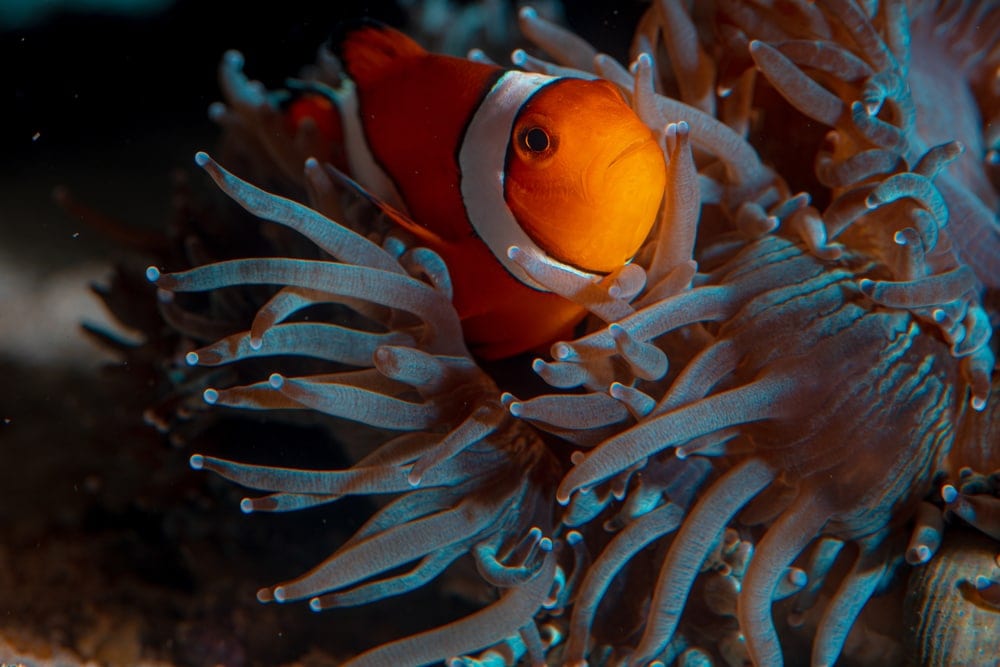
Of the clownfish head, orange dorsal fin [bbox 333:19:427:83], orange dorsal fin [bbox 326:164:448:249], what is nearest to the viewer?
the clownfish head

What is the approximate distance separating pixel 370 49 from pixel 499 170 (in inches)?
16.1

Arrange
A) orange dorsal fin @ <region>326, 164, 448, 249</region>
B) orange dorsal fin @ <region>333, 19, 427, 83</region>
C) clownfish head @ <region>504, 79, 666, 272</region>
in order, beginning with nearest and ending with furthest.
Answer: clownfish head @ <region>504, 79, 666, 272</region>, orange dorsal fin @ <region>326, 164, 448, 249</region>, orange dorsal fin @ <region>333, 19, 427, 83</region>

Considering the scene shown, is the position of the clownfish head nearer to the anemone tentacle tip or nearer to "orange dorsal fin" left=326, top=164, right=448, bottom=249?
"orange dorsal fin" left=326, top=164, right=448, bottom=249

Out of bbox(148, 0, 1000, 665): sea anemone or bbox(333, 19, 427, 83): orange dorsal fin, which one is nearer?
bbox(148, 0, 1000, 665): sea anemone

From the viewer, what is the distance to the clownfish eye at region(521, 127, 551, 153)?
2.94ft

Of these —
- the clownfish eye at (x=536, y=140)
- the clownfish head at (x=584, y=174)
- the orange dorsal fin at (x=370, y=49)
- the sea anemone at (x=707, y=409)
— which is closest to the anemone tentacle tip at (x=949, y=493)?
the sea anemone at (x=707, y=409)

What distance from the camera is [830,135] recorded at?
1084 millimetres

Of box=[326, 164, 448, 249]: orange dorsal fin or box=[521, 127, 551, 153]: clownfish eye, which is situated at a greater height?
box=[521, 127, 551, 153]: clownfish eye

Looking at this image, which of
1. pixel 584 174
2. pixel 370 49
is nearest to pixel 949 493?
pixel 584 174

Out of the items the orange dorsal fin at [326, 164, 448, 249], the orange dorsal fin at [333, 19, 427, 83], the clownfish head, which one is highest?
the clownfish head

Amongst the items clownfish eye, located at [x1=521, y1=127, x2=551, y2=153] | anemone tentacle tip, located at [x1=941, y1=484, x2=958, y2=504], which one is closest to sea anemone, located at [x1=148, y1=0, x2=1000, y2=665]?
anemone tentacle tip, located at [x1=941, y1=484, x2=958, y2=504]

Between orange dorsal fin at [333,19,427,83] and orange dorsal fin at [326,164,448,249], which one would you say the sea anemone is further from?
orange dorsal fin at [333,19,427,83]

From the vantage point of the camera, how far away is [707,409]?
2.74 ft

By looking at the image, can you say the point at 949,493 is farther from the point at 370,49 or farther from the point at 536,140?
the point at 370,49
